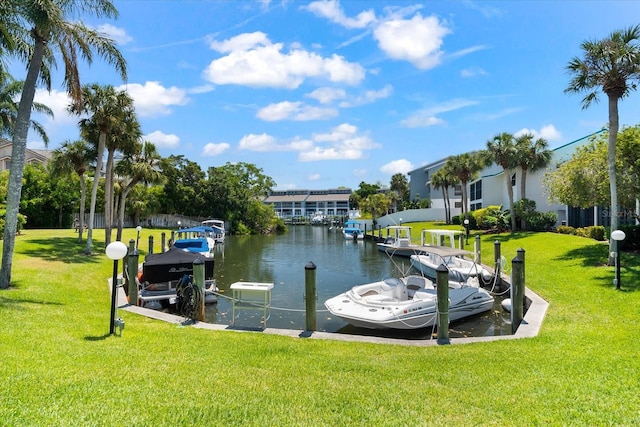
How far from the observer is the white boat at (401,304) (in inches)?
476

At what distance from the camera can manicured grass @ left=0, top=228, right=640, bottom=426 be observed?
195 inches

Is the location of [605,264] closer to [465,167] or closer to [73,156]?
[465,167]

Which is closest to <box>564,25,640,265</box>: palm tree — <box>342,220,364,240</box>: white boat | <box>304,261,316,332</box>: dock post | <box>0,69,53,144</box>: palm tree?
<box>304,261,316,332</box>: dock post

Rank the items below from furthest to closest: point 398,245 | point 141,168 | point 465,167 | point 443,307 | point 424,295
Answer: point 465,167 < point 141,168 < point 398,245 < point 424,295 < point 443,307

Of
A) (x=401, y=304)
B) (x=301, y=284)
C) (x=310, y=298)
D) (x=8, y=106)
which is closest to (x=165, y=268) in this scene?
(x=310, y=298)

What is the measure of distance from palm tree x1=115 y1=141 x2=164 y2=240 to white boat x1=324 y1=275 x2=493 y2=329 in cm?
2117

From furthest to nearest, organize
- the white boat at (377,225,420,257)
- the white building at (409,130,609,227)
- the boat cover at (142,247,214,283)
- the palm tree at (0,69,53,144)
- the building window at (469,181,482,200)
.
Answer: the building window at (469,181,482,200) → the white building at (409,130,609,227) → the palm tree at (0,69,53,144) → the white boat at (377,225,420,257) → the boat cover at (142,247,214,283)

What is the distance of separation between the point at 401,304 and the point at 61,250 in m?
20.6

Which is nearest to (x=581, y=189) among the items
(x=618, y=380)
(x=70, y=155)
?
(x=618, y=380)

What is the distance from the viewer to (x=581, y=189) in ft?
70.0

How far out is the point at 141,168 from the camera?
1147 inches

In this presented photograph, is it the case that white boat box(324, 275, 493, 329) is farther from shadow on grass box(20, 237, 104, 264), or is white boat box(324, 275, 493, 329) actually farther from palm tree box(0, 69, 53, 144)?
palm tree box(0, 69, 53, 144)

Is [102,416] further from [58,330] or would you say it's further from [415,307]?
[415,307]

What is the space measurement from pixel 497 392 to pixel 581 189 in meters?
19.3
